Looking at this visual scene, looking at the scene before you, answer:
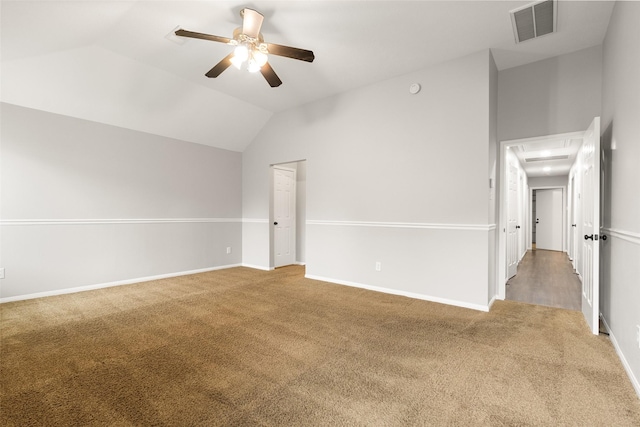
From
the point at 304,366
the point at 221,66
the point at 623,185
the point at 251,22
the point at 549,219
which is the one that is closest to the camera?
the point at 304,366

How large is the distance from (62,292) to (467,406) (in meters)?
4.88

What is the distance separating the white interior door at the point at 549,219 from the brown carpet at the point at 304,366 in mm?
7957

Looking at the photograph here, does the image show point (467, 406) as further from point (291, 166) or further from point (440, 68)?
point (291, 166)

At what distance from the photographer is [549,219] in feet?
32.1

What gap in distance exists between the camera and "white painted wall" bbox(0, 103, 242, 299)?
3.61 m

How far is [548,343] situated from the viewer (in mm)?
2490

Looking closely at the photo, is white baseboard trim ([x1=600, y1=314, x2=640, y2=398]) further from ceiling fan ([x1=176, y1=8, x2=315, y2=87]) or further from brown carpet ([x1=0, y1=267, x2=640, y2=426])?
ceiling fan ([x1=176, y1=8, x2=315, y2=87])

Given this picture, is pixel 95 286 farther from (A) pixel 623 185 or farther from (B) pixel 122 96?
(A) pixel 623 185

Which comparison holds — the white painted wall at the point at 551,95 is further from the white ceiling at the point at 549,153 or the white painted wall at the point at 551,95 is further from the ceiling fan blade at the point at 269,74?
the ceiling fan blade at the point at 269,74

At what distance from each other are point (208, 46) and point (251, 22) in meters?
1.05

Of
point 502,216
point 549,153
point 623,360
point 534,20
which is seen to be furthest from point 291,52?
point 549,153

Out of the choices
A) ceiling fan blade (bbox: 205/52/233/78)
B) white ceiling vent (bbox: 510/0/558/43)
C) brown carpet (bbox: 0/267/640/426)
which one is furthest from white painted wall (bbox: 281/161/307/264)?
white ceiling vent (bbox: 510/0/558/43)

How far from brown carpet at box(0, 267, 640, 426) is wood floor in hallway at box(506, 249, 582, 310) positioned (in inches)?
15.7

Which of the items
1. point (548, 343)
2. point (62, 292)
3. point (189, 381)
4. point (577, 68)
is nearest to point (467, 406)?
point (548, 343)
